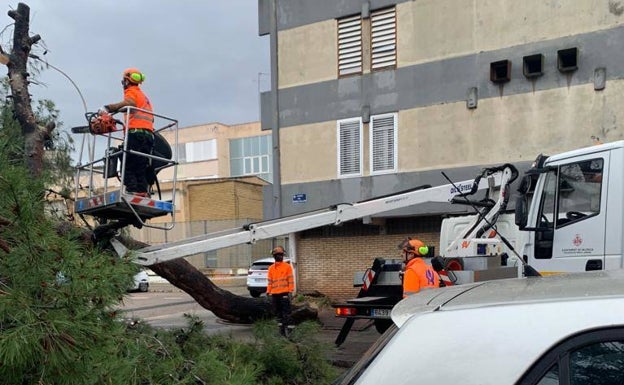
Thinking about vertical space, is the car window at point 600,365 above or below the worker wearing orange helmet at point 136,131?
below

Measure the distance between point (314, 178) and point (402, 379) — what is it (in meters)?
13.8

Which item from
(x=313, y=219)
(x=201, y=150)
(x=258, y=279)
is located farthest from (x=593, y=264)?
(x=201, y=150)

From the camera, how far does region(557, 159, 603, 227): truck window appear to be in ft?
19.7

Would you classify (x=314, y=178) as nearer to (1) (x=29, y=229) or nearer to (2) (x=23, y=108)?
(2) (x=23, y=108)

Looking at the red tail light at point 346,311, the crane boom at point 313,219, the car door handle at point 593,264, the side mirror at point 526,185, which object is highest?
the side mirror at point 526,185

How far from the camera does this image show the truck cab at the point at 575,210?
5852mm

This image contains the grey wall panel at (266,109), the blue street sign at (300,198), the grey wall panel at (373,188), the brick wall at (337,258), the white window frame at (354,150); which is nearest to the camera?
the grey wall panel at (373,188)

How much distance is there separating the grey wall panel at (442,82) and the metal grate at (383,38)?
0.31 metres

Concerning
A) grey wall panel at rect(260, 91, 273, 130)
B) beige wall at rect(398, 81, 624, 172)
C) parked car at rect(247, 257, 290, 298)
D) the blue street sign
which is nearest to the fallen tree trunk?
the blue street sign

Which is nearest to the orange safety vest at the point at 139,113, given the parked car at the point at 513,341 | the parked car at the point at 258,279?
the parked car at the point at 513,341

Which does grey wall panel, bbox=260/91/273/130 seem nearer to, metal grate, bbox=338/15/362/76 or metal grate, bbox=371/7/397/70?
metal grate, bbox=338/15/362/76

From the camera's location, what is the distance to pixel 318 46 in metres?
15.5

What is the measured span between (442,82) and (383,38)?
2104 millimetres

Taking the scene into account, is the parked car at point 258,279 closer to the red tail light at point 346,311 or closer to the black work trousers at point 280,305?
the black work trousers at point 280,305
